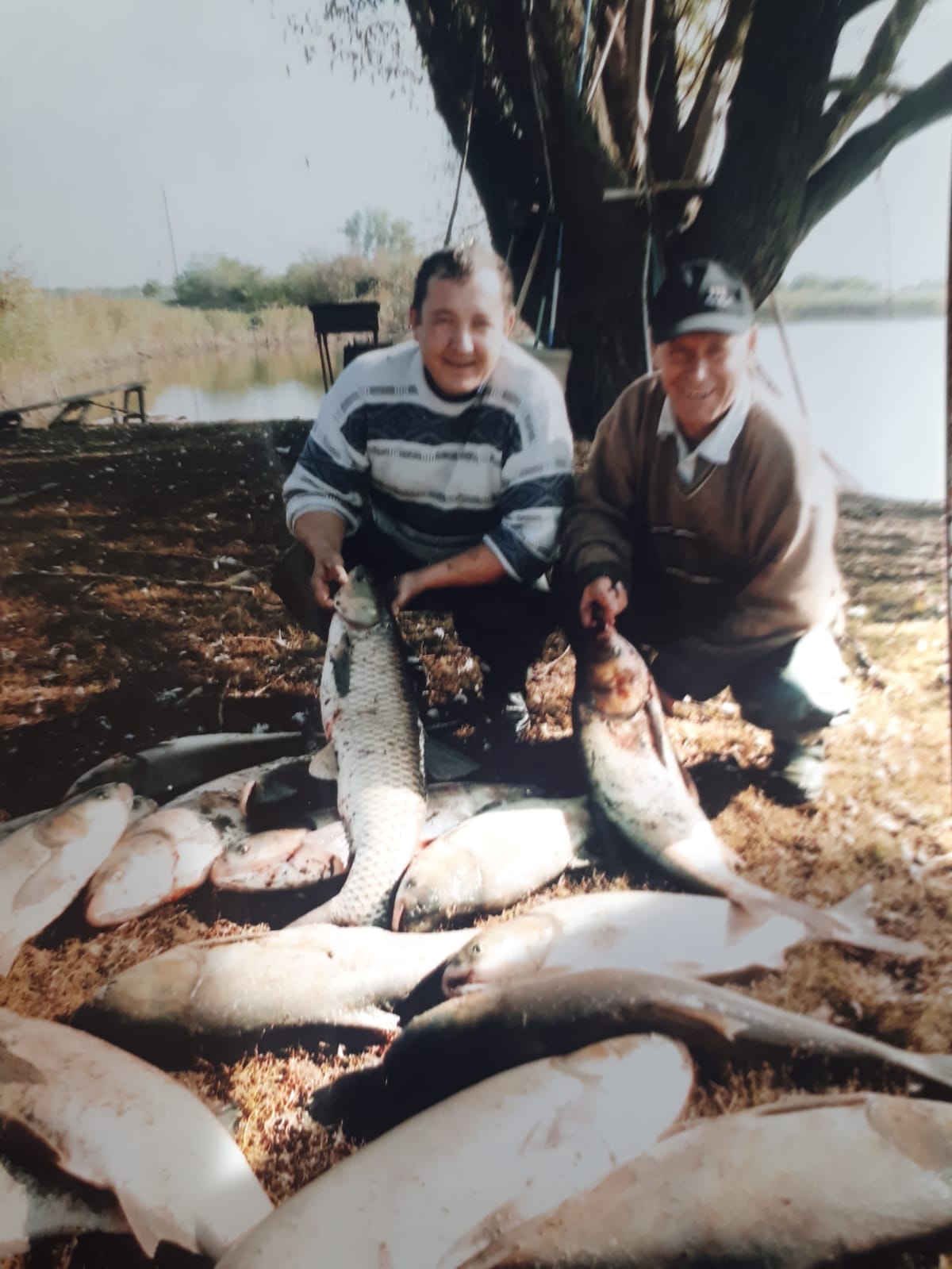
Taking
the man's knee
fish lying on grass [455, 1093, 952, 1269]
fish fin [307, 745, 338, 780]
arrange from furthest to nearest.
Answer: fish fin [307, 745, 338, 780], the man's knee, fish lying on grass [455, 1093, 952, 1269]

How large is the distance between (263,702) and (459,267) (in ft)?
3.11

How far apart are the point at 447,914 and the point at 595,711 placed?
49cm

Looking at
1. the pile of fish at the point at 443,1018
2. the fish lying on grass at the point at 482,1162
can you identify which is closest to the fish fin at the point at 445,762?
the pile of fish at the point at 443,1018

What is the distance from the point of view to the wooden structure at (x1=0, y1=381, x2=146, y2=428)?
67.4 inches

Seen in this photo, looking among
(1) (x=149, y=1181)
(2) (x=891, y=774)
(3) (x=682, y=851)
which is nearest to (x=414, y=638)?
(3) (x=682, y=851)

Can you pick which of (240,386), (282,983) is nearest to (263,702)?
(282,983)

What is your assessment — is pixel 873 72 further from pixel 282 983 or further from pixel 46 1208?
pixel 46 1208

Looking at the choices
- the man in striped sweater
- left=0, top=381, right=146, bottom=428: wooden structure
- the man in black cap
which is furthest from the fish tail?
left=0, top=381, right=146, bottom=428: wooden structure

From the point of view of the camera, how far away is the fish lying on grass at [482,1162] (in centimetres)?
135

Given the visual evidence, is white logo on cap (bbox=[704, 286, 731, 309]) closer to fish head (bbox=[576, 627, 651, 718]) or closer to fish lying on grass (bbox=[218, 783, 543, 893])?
fish head (bbox=[576, 627, 651, 718])

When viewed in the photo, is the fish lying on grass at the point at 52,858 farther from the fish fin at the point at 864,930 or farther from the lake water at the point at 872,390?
the fish fin at the point at 864,930

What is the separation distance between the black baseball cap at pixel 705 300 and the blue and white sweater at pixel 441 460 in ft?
0.81

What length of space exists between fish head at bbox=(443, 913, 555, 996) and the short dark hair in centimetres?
119

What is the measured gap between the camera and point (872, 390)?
1.49 meters
